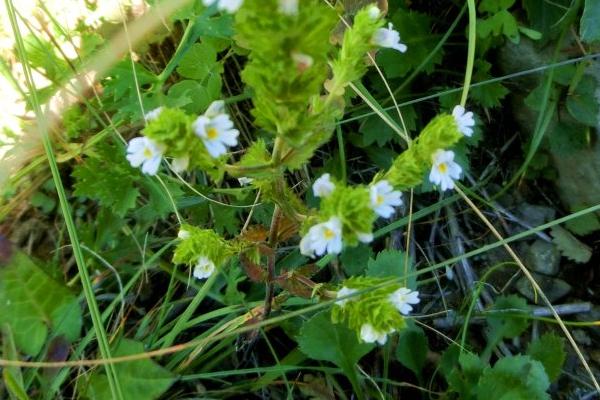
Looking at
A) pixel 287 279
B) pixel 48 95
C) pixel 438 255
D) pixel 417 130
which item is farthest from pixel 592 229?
pixel 48 95

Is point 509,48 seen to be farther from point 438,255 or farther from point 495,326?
point 495,326

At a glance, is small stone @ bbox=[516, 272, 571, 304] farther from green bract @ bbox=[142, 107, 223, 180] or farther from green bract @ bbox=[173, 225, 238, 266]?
green bract @ bbox=[142, 107, 223, 180]

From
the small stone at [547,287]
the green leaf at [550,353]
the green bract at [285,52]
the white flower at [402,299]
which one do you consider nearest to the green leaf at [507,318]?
the green leaf at [550,353]

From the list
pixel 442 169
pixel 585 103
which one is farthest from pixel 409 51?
pixel 442 169

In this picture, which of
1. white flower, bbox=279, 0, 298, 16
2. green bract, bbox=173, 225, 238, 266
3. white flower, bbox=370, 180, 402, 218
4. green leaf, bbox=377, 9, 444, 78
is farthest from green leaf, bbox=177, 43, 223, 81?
white flower, bbox=279, 0, 298, 16

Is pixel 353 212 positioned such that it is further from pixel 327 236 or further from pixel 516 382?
pixel 516 382
